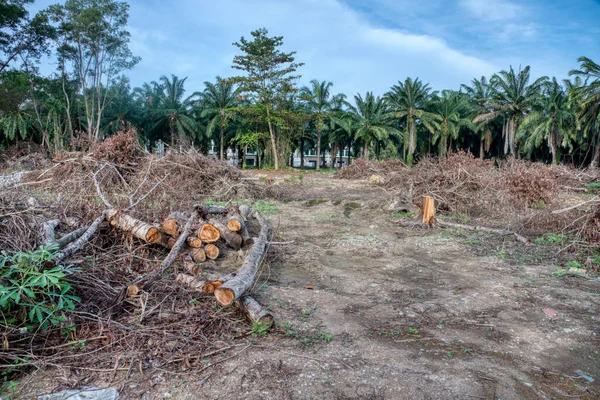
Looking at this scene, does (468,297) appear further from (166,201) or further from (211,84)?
(211,84)

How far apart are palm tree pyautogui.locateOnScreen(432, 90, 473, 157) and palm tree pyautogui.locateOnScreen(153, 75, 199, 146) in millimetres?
23801

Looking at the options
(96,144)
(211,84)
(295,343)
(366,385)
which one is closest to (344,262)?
(295,343)

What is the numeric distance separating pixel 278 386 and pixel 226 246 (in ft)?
11.5

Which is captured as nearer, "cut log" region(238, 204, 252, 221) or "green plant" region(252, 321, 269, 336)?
"green plant" region(252, 321, 269, 336)

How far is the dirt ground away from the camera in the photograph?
106 inches

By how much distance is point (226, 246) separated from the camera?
236 inches

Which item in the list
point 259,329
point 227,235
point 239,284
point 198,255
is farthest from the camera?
point 227,235

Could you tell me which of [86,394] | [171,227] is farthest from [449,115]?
[86,394]

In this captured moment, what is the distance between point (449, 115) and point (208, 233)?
123ft

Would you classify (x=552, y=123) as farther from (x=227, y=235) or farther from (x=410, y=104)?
(x=227, y=235)

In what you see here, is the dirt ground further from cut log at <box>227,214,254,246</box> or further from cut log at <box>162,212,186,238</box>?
cut log at <box>162,212,186,238</box>

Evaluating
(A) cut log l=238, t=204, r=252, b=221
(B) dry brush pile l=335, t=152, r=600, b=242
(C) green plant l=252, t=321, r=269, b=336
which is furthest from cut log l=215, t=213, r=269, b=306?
(B) dry brush pile l=335, t=152, r=600, b=242

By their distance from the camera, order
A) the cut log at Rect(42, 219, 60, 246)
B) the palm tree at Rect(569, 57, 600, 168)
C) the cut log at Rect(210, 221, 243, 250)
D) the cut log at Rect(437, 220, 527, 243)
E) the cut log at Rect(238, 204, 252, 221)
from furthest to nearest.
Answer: the palm tree at Rect(569, 57, 600, 168), the cut log at Rect(437, 220, 527, 243), the cut log at Rect(238, 204, 252, 221), the cut log at Rect(210, 221, 243, 250), the cut log at Rect(42, 219, 60, 246)

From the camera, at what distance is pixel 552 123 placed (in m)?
31.6
